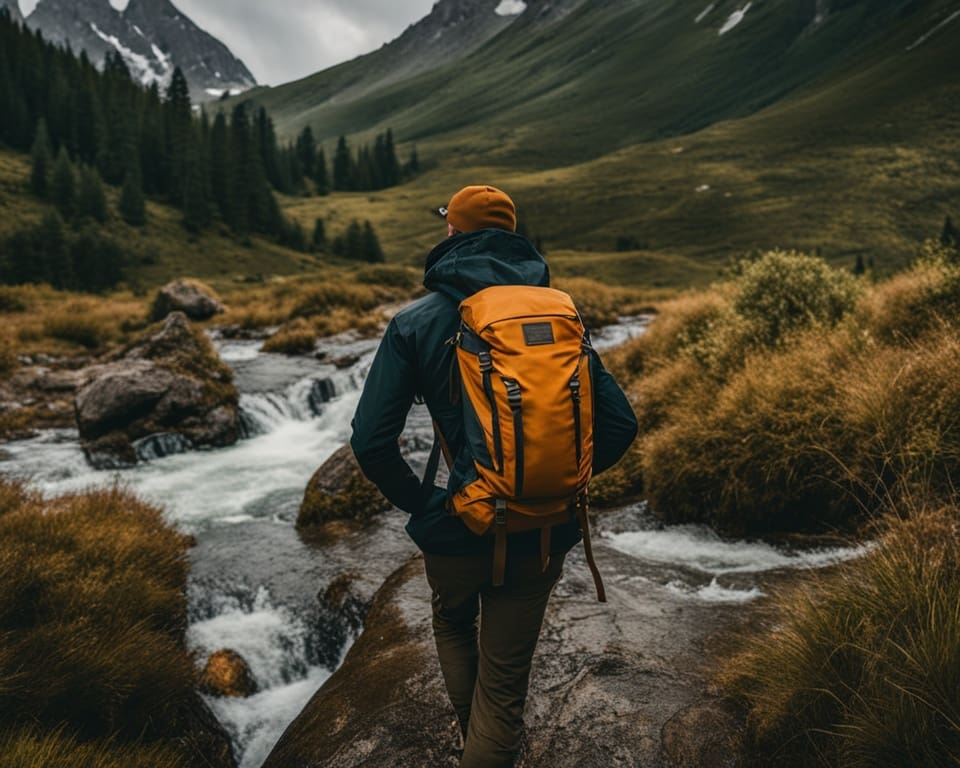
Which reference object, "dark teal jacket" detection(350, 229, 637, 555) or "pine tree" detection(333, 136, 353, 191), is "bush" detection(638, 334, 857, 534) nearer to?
"dark teal jacket" detection(350, 229, 637, 555)

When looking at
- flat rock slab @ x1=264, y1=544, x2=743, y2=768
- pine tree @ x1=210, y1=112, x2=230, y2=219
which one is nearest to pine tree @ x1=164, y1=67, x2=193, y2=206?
pine tree @ x1=210, y1=112, x2=230, y2=219

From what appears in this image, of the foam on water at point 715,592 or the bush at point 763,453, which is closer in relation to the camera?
the foam on water at point 715,592

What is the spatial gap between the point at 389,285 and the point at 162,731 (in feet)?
→ 121

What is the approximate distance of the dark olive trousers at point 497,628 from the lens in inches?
112

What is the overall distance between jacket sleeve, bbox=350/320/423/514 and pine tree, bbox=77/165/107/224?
246 feet

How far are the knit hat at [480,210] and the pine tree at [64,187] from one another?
252ft

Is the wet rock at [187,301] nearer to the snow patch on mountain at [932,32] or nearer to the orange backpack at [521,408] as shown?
the orange backpack at [521,408]

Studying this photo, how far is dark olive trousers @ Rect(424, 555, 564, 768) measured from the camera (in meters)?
2.83

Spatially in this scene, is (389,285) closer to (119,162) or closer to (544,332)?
(544,332)

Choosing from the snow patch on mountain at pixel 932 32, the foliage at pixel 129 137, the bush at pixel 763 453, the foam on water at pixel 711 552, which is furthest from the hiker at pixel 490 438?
the snow patch on mountain at pixel 932 32

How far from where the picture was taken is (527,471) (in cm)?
249

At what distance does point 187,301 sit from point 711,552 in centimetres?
2965

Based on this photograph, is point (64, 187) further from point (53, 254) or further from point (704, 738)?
point (704, 738)

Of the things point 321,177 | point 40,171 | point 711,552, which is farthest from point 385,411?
point 321,177
